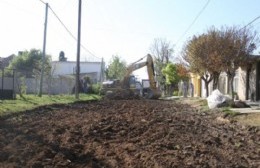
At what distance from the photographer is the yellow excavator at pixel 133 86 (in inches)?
1812

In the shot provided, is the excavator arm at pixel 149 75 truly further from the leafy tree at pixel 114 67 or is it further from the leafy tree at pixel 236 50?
the leafy tree at pixel 114 67

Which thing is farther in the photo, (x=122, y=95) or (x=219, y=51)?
(x=122, y=95)

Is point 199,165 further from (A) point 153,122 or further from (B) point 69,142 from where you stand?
(A) point 153,122

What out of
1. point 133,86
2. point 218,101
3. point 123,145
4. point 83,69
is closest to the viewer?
point 123,145

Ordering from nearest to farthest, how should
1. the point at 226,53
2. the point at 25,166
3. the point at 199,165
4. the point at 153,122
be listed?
the point at 25,166 < the point at 199,165 < the point at 153,122 < the point at 226,53

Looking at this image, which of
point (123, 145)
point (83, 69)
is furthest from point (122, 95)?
point (83, 69)

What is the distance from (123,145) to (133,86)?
37430mm

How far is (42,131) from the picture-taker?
48.7ft

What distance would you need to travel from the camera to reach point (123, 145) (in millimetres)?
12344

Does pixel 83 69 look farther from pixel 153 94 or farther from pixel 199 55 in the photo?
pixel 199 55

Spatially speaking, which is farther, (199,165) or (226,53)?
(226,53)

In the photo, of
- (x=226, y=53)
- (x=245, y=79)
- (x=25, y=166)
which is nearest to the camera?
(x=25, y=166)

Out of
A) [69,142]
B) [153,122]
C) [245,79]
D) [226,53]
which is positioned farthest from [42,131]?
[245,79]

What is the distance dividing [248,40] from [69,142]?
2907cm
